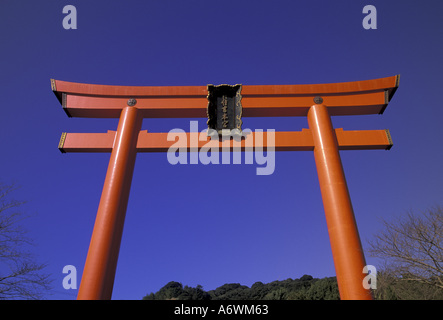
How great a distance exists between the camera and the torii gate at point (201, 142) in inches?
189

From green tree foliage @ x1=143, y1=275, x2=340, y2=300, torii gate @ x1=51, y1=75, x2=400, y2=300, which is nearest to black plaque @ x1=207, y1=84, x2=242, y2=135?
torii gate @ x1=51, y1=75, x2=400, y2=300

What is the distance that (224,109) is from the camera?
6.22 m

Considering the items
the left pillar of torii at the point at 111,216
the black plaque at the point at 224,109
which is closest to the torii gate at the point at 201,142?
the left pillar of torii at the point at 111,216

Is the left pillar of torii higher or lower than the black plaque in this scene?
lower

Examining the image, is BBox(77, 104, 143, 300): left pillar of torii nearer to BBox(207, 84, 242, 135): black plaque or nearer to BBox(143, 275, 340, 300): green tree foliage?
BBox(207, 84, 242, 135): black plaque

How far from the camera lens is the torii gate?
479 cm

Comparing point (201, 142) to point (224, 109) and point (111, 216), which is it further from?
point (111, 216)

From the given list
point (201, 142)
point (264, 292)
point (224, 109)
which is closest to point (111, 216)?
point (201, 142)

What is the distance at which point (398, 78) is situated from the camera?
6.56 m

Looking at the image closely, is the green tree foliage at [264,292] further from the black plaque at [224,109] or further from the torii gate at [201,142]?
the black plaque at [224,109]

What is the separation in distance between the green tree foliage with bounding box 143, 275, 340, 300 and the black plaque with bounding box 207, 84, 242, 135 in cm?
1359

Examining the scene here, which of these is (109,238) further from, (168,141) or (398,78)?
(398,78)
